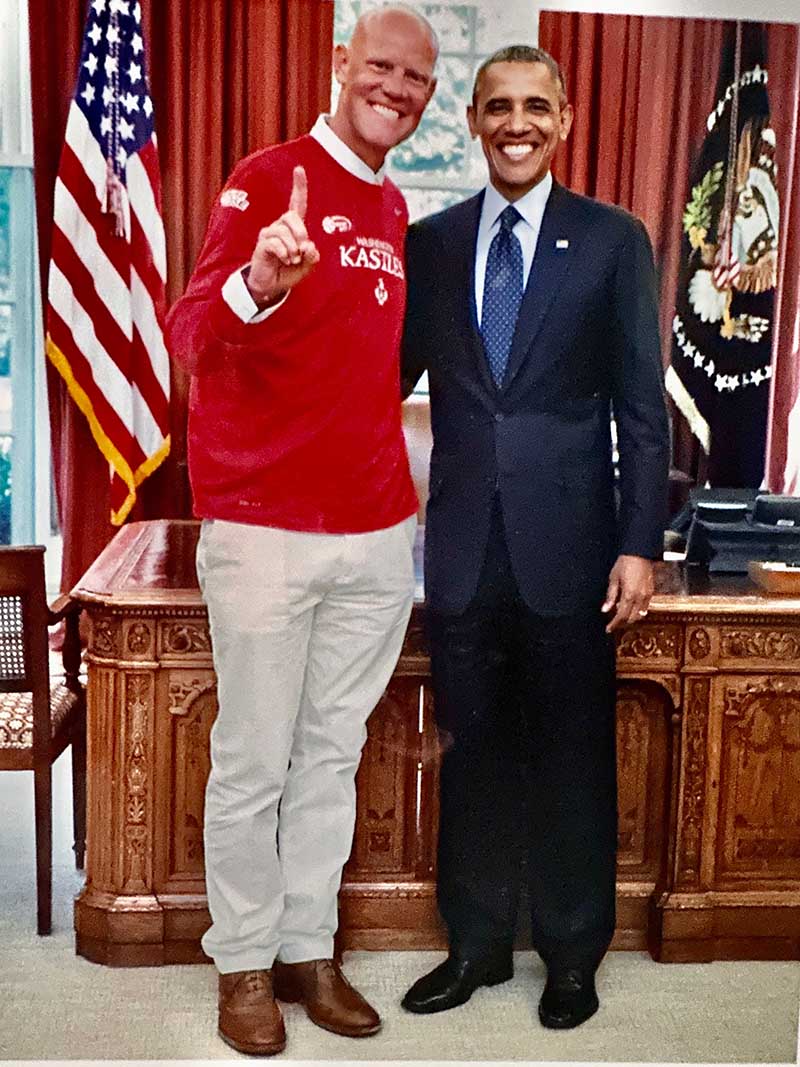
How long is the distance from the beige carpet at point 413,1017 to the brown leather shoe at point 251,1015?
0.07 ft

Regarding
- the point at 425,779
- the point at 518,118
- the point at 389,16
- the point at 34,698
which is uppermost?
the point at 389,16

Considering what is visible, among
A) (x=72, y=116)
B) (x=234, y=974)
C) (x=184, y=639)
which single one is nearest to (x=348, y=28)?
(x=72, y=116)

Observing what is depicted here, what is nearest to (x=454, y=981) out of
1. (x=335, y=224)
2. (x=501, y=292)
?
(x=501, y=292)

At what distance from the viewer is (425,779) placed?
243cm

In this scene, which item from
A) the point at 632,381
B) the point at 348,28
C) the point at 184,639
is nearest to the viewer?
the point at 348,28

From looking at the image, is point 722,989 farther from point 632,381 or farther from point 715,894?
point 632,381

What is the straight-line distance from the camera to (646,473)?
211 centimetres

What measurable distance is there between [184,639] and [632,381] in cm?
81

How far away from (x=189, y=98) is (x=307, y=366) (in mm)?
434

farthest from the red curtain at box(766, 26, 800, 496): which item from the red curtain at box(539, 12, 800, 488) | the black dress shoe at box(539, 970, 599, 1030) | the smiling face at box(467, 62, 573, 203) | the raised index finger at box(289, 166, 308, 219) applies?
the black dress shoe at box(539, 970, 599, 1030)

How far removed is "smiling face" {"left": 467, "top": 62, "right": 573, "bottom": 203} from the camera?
1972 mm

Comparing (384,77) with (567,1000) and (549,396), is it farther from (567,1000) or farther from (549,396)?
(567,1000)

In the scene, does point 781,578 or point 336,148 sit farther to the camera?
point 781,578

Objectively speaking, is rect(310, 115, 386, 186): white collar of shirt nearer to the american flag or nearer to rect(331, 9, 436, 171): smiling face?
rect(331, 9, 436, 171): smiling face
